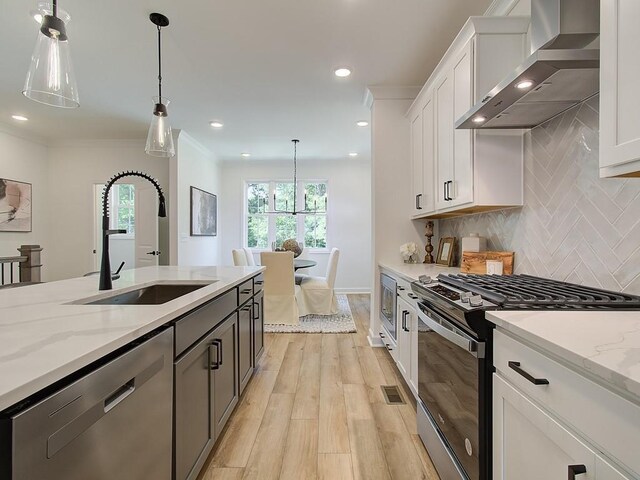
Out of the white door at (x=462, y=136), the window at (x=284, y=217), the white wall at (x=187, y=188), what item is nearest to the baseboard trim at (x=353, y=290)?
the window at (x=284, y=217)

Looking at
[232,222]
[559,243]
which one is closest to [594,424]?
[559,243]

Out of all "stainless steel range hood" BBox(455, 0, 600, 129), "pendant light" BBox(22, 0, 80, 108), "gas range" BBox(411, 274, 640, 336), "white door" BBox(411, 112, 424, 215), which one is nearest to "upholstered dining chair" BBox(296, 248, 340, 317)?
"white door" BBox(411, 112, 424, 215)

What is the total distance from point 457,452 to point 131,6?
3.26 m

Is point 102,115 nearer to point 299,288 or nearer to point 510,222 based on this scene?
point 299,288

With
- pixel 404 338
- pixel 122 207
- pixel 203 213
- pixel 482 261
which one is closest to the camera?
pixel 482 261

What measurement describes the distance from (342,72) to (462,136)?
1.58 meters

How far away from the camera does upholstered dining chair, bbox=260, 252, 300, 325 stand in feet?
13.7

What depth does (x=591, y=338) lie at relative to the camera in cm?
83

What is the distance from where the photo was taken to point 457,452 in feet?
4.45

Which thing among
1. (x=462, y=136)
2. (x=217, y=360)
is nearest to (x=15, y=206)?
(x=217, y=360)

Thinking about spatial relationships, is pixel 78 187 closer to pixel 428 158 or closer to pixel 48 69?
pixel 48 69

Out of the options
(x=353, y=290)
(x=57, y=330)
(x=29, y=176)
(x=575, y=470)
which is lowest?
(x=353, y=290)

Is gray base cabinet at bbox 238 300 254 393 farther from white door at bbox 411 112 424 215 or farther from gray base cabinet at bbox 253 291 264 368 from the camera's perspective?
white door at bbox 411 112 424 215

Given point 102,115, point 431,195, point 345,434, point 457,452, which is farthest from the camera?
point 102,115
